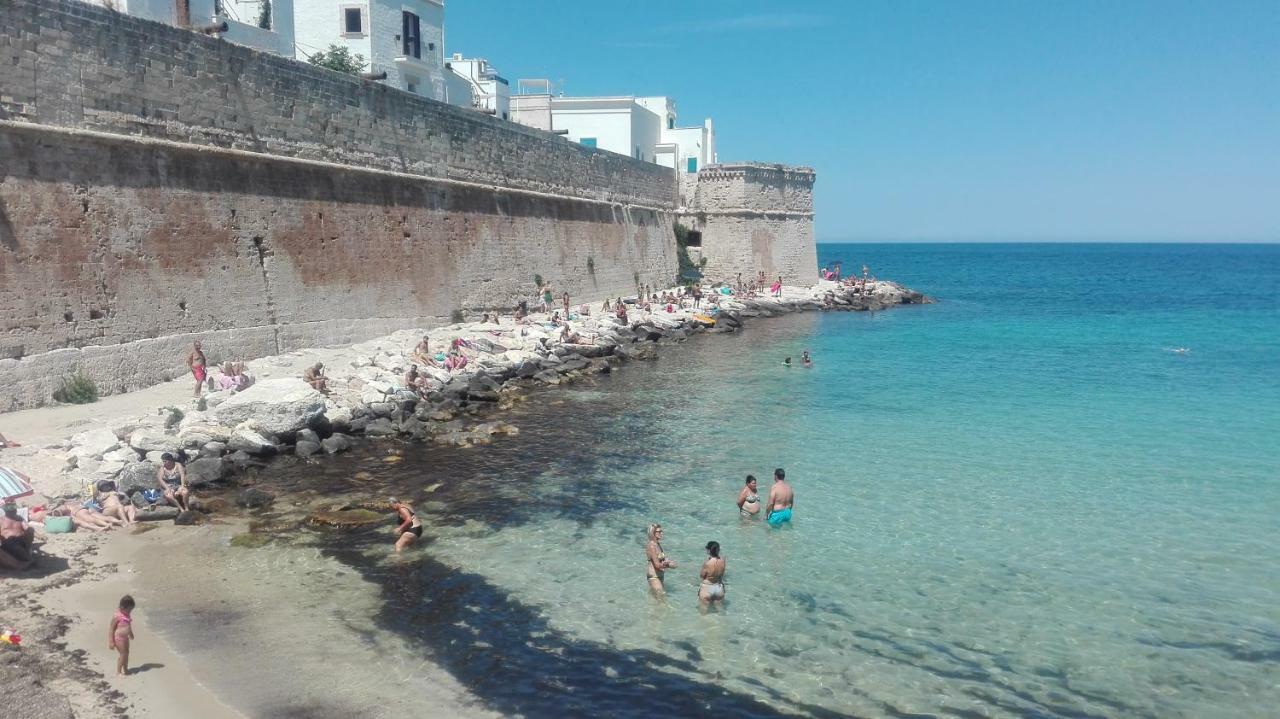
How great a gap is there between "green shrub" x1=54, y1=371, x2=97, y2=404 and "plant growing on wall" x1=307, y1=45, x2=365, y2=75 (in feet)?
47.5

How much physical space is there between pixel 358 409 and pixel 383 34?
1673 centimetres

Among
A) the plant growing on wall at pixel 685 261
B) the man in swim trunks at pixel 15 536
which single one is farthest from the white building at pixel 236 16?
the plant growing on wall at pixel 685 261

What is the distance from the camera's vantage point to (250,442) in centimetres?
1130

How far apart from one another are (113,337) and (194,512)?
12.3 ft

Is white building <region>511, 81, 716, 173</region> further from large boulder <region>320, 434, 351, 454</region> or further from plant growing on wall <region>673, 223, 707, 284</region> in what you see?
large boulder <region>320, 434, 351, 454</region>

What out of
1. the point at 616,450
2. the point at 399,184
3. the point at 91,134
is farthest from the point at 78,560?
the point at 399,184

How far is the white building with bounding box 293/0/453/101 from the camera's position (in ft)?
84.1

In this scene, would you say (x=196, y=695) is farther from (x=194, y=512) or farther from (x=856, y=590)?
(x=856, y=590)

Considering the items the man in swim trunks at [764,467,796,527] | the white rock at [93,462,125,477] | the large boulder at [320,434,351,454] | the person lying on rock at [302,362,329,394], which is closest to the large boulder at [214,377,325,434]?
the large boulder at [320,434,351,454]

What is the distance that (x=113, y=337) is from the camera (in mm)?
11750

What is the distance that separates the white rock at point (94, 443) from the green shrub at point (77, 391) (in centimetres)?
130

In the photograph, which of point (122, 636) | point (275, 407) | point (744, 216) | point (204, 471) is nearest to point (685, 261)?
point (744, 216)

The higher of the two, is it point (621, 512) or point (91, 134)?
point (91, 134)

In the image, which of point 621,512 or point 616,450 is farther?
point 616,450
